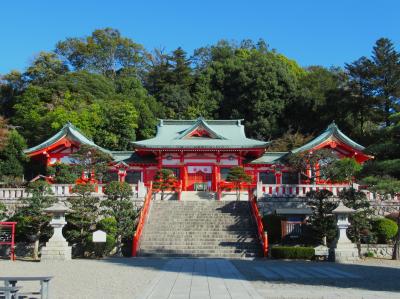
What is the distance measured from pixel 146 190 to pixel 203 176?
8181 millimetres

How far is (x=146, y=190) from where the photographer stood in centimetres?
2336

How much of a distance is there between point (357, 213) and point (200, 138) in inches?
604

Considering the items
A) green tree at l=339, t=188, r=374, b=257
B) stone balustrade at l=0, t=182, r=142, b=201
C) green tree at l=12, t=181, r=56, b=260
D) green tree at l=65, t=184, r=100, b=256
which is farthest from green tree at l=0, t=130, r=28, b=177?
green tree at l=339, t=188, r=374, b=257

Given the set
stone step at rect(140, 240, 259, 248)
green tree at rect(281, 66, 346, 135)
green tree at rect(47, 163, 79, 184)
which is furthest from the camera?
green tree at rect(281, 66, 346, 135)

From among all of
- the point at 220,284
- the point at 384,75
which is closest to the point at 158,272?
the point at 220,284

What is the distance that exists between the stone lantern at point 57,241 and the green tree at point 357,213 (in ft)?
36.5

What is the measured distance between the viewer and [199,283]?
10.3 metres

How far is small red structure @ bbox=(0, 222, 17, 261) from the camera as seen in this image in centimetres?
1775

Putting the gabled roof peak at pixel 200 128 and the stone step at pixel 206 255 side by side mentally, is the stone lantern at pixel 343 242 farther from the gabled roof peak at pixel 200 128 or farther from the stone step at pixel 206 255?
the gabled roof peak at pixel 200 128

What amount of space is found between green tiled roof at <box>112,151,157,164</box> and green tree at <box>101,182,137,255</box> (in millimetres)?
11276

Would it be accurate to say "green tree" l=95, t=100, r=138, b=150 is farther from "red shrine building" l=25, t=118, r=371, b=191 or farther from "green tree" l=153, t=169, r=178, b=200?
"green tree" l=153, t=169, r=178, b=200

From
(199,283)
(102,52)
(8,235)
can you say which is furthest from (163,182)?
(102,52)

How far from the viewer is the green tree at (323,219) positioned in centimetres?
1830

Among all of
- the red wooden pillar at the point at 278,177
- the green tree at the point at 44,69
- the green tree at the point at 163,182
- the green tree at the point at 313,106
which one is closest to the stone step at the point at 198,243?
the green tree at the point at 163,182
